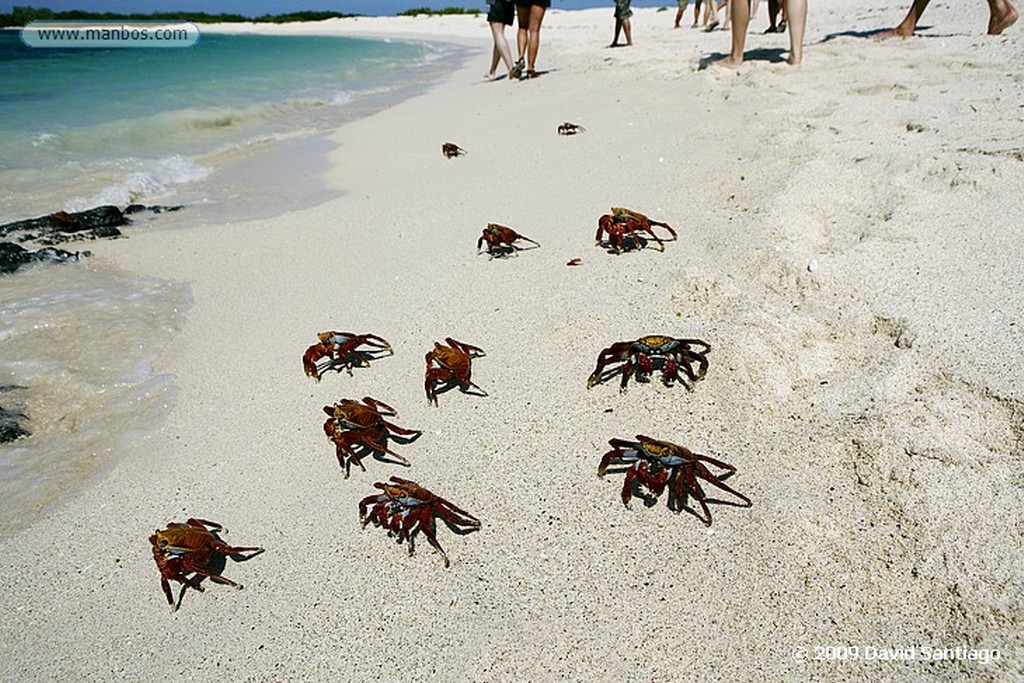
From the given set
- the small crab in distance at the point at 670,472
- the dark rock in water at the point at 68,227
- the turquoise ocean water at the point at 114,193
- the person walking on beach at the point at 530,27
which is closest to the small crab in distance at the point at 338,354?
the turquoise ocean water at the point at 114,193

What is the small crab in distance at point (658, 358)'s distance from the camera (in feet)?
9.25

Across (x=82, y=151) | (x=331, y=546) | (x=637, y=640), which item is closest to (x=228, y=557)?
(x=331, y=546)

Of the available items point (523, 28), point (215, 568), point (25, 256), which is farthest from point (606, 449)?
point (523, 28)

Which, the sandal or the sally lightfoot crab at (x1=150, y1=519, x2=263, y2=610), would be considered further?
the sandal

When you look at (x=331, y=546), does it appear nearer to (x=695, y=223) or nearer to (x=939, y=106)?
(x=695, y=223)

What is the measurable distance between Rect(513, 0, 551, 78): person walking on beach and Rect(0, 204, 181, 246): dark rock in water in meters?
8.26

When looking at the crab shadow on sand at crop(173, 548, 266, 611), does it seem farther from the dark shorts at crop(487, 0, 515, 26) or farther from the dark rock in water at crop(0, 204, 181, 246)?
the dark shorts at crop(487, 0, 515, 26)

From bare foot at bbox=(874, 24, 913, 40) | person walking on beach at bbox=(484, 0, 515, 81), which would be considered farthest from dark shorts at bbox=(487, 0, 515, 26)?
bare foot at bbox=(874, 24, 913, 40)

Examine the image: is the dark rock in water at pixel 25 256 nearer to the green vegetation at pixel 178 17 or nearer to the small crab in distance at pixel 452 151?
the small crab in distance at pixel 452 151

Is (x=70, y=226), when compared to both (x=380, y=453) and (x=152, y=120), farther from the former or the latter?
(x=152, y=120)

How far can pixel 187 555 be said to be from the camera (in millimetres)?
2209

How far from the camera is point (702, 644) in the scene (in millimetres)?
1825

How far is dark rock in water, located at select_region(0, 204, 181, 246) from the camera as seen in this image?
5633mm

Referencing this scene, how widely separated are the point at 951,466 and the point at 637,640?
1260 mm
